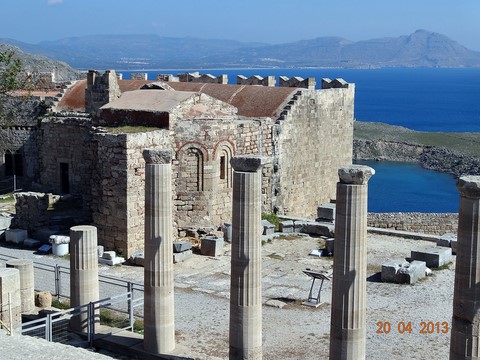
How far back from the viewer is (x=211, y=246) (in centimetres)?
2145

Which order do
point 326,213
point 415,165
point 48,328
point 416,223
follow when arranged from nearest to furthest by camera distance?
point 48,328
point 326,213
point 416,223
point 415,165

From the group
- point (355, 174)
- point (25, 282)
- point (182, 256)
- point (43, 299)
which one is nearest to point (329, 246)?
point (182, 256)

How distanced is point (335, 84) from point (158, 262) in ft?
67.5

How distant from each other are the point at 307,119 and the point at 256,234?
16689mm

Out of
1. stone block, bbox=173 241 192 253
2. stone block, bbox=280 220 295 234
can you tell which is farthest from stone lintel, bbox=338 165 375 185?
stone block, bbox=280 220 295 234

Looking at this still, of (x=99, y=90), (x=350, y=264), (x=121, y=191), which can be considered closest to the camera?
(x=350, y=264)

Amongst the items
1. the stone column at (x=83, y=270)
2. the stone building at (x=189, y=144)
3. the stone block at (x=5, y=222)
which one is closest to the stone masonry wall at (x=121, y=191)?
the stone building at (x=189, y=144)

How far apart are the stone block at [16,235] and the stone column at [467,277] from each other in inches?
609

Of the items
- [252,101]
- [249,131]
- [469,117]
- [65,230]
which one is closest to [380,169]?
[252,101]

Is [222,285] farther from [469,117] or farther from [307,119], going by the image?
[469,117]

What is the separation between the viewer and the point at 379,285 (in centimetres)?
1847

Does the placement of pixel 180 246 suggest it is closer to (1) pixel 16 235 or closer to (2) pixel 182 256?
(2) pixel 182 256

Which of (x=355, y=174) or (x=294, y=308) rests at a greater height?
(x=355, y=174)

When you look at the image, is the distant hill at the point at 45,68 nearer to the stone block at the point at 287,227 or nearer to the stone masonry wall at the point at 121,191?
the stone masonry wall at the point at 121,191
